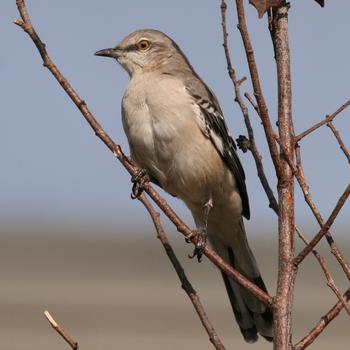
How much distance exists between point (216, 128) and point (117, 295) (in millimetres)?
5243

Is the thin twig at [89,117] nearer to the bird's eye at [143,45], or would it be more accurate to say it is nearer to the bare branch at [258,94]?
the bare branch at [258,94]

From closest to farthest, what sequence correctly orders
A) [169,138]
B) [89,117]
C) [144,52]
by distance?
[89,117]
[169,138]
[144,52]

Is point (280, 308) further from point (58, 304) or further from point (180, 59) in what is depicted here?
point (58, 304)

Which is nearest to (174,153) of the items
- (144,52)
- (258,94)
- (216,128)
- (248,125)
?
(216,128)

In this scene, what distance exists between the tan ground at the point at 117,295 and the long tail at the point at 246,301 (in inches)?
105

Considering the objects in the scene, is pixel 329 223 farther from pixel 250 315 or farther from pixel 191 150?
pixel 191 150

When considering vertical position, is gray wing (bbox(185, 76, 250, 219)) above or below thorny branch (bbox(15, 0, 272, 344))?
above

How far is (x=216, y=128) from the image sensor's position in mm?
6988

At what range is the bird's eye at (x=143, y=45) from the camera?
7602mm

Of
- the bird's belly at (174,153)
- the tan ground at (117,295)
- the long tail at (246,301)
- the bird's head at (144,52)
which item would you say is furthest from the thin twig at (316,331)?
the tan ground at (117,295)

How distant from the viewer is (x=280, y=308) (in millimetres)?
3732

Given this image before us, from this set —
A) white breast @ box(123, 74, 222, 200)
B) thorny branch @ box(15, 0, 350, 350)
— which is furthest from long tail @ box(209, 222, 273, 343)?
thorny branch @ box(15, 0, 350, 350)

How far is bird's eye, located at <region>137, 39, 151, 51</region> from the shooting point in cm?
760

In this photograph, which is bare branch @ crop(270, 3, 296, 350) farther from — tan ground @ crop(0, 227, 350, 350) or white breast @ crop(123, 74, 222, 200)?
tan ground @ crop(0, 227, 350, 350)
